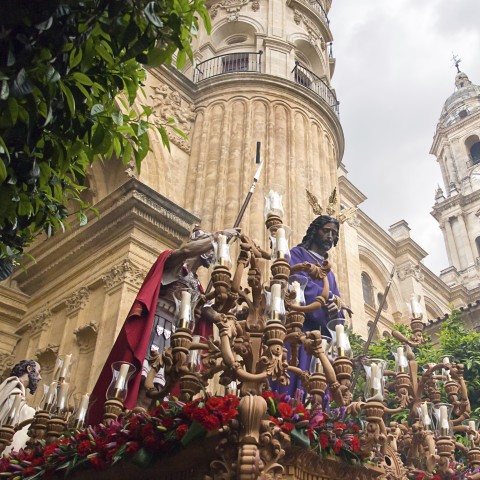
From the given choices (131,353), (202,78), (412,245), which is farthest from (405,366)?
(412,245)

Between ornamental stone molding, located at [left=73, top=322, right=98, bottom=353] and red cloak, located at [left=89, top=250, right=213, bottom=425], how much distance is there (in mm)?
4601

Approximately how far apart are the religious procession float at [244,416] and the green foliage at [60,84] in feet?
4.38

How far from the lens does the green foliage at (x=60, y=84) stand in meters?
3.44

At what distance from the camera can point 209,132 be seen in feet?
45.8

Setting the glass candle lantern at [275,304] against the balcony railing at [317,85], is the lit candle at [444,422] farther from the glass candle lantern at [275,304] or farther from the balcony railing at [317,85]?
the balcony railing at [317,85]

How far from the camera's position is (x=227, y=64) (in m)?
16.3

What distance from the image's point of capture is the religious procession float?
362cm

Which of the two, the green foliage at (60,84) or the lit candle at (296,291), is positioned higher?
the green foliage at (60,84)

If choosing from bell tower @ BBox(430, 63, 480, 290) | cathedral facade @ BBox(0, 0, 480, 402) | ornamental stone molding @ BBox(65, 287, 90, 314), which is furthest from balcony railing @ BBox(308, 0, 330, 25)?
bell tower @ BBox(430, 63, 480, 290)

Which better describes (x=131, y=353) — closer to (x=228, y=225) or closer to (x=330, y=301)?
(x=330, y=301)

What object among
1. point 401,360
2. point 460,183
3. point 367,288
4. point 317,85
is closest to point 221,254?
point 401,360

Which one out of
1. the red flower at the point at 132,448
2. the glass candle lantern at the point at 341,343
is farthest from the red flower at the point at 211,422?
the glass candle lantern at the point at 341,343

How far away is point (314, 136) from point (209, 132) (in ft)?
8.32

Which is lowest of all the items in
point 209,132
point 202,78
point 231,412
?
point 231,412
